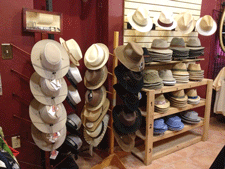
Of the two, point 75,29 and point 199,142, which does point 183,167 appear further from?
point 75,29

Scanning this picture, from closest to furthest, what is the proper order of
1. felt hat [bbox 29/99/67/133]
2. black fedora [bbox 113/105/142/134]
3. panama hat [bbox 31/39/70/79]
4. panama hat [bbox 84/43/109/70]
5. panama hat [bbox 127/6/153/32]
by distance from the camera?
panama hat [bbox 31/39/70/79] < felt hat [bbox 29/99/67/133] < panama hat [bbox 84/43/109/70] < black fedora [bbox 113/105/142/134] < panama hat [bbox 127/6/153/32]

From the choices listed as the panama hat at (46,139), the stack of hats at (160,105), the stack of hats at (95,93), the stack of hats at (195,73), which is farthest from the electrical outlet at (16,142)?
the stack of hats at (195,73)

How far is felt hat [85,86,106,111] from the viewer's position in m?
2.40

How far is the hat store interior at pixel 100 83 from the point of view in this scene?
6.61 ft

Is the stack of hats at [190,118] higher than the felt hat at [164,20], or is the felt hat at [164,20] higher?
the felt hat at [164,20]

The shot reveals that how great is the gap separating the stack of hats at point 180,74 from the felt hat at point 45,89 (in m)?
1.68

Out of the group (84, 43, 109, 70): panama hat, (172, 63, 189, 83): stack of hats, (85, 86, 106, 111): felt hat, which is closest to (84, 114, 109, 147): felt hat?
(85, 86, 106, 111): felt hat

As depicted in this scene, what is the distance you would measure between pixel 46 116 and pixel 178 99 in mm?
1803

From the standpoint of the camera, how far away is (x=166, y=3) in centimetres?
306

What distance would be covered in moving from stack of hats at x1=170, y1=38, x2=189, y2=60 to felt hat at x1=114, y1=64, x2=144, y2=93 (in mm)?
900

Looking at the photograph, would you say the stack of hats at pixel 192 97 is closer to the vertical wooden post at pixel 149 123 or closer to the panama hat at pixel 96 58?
the vertical wooden post at pixel 149 123

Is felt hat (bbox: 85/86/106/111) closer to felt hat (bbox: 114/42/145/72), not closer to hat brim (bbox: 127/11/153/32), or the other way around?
felt hat (bbox: 114/42/145/72)

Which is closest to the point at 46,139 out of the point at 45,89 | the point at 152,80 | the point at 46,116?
the point at 46,116

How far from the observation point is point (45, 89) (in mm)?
1911
